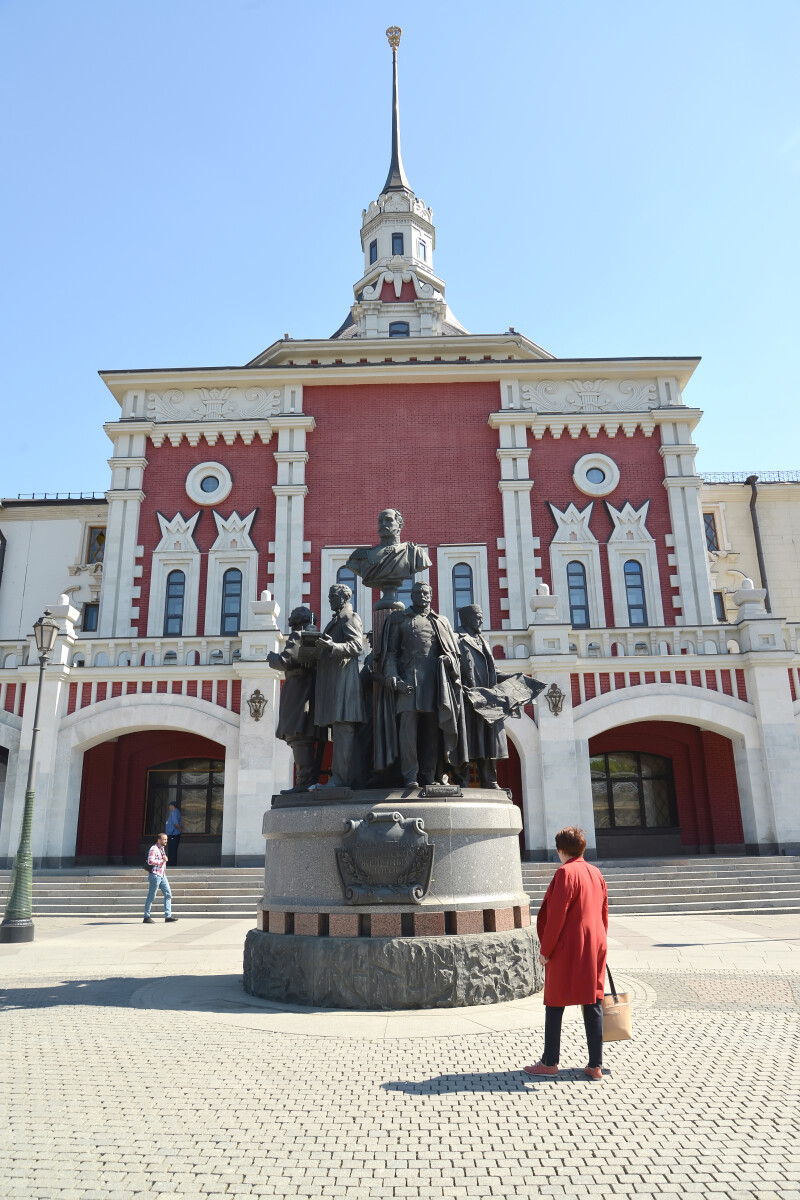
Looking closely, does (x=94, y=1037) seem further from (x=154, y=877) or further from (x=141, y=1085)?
(x=154, y=877)

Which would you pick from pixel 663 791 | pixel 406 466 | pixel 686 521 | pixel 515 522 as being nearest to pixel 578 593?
pixel 515 522

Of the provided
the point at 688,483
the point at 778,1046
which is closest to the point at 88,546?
the point at 688,483

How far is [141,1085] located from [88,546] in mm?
27760

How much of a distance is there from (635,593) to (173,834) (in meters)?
15.3

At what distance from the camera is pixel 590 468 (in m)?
26.8

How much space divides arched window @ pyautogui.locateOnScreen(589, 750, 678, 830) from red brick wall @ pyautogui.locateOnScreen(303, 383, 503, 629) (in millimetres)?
5506

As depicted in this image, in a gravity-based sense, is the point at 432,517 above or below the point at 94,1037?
above

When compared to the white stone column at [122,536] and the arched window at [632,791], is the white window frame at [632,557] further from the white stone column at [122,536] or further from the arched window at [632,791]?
the white stone column at [122,536]

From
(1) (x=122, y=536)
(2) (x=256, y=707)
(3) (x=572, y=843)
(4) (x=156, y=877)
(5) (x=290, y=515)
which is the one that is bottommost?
(4) (x=156, y=877)

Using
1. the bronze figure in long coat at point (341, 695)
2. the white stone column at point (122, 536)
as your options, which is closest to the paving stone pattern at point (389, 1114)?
the bronze figure in long coat at point (341, 695)

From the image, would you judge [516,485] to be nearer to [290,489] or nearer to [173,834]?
[290,489]

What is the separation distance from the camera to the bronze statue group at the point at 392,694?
25.6ft

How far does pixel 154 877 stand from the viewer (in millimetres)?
14273

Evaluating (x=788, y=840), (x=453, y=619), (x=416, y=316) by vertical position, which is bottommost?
(x=788, y=840)
